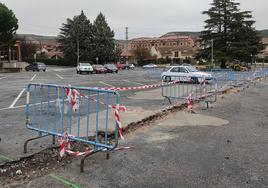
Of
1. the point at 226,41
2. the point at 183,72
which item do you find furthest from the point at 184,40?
the point at 183,72

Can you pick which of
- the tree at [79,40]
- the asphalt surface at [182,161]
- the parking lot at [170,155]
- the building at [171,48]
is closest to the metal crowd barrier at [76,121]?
the parking lot at [170,155]

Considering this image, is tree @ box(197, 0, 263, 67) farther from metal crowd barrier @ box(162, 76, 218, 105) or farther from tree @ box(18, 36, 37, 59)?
tree @ box(18, 36, 37, 59)

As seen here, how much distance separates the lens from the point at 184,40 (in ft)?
461

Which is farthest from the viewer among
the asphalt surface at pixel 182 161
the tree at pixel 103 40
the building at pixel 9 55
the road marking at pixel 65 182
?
the tree at pixel 103 40

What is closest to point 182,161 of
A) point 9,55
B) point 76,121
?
point 76,121

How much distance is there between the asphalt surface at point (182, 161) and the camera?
4465 mm

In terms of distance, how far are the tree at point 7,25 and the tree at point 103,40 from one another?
2642 centimetres

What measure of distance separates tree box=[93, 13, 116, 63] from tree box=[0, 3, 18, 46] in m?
26.4

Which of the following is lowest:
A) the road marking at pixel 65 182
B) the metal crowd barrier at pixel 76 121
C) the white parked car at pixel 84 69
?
the road marking at pixel 65 182

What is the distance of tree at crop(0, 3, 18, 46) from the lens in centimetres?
4453

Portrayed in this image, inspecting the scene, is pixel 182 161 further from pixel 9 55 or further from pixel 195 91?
pixel 9 55

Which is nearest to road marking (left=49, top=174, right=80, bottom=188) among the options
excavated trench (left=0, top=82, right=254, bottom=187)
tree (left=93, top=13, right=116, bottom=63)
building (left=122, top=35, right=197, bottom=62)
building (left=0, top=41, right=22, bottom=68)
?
excavated trench (left=0, top=82, right=254, bottom=187)

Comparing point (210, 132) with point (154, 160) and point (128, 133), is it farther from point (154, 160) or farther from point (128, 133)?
A: point (154, 160)

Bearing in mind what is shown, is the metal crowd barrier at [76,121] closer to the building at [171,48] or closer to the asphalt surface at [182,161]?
the asphalt surface at [182,161]
